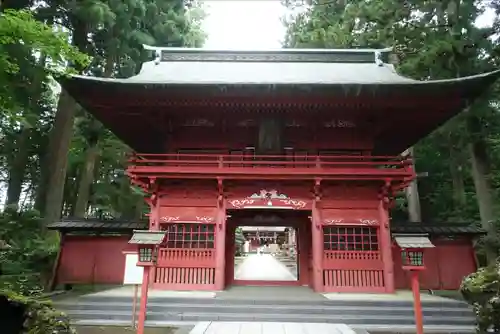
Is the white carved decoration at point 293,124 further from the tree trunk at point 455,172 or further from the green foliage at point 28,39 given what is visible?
the tree trunk at point 455,172

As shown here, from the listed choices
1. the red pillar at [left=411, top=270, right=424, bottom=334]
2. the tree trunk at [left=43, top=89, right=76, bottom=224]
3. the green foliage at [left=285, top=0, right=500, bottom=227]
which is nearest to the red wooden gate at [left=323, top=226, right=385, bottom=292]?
the red pillar at [left=411, top=270, right=424, bottom=334]

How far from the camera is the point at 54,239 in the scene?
47.4 ft

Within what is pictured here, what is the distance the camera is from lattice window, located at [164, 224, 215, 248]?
1188 cm

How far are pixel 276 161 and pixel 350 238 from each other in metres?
3.54

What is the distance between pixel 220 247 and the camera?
452 inches

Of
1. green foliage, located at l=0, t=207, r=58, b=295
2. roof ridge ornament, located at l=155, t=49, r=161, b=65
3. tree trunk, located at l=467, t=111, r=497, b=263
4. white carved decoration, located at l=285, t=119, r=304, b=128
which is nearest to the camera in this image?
green foliage, located at l=0, t=207, r=58, b=295

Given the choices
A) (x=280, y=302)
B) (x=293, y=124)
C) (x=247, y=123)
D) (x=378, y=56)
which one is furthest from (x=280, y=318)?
(x=378, y=56)

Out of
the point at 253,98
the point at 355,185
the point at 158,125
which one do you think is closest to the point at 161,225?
the point at 158,125

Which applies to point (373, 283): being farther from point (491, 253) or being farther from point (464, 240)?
point (491, 253)

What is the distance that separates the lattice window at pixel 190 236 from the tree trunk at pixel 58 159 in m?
6.83

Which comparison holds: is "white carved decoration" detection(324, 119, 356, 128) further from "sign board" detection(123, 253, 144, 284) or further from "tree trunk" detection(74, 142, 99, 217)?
"tree trunk" detection(74, 142, 99, 217)

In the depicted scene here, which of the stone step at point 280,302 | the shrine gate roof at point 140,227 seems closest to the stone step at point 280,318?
the stone step at point 280,302

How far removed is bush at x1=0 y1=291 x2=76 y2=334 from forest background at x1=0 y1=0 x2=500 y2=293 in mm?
5280

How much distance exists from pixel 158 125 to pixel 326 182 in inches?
245
